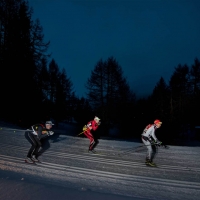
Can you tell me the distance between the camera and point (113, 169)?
35.0ft

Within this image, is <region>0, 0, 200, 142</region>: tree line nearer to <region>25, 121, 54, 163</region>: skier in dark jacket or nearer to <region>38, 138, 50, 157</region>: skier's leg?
<region>38, 138, 50, 157</region>: skier's leg

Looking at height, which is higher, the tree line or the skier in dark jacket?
the tree line

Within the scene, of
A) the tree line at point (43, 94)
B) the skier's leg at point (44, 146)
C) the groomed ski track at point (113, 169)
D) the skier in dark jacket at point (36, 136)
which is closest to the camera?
the groomed ski track at point (113, 169)

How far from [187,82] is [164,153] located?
42039mm

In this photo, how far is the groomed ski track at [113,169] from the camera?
7.89 m

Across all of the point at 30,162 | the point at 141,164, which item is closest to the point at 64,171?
the point at 30,162

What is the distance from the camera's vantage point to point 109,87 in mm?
38500

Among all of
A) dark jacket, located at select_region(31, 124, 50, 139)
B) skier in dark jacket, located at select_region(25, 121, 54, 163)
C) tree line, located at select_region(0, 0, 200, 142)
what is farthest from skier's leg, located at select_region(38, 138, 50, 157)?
tree line, located at select_region(0, 0, 200, 142)

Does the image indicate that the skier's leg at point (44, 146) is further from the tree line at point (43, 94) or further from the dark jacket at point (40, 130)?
the tree line at point (43, 94)

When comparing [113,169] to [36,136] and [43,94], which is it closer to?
[36,136]

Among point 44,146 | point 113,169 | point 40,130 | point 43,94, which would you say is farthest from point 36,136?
point 43,94

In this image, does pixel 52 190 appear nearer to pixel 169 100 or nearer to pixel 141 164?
pixel 141 164

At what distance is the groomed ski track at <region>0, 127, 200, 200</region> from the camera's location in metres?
7.89

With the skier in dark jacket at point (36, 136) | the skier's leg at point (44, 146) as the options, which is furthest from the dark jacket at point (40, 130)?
the skier's leg at point (44, 146)
